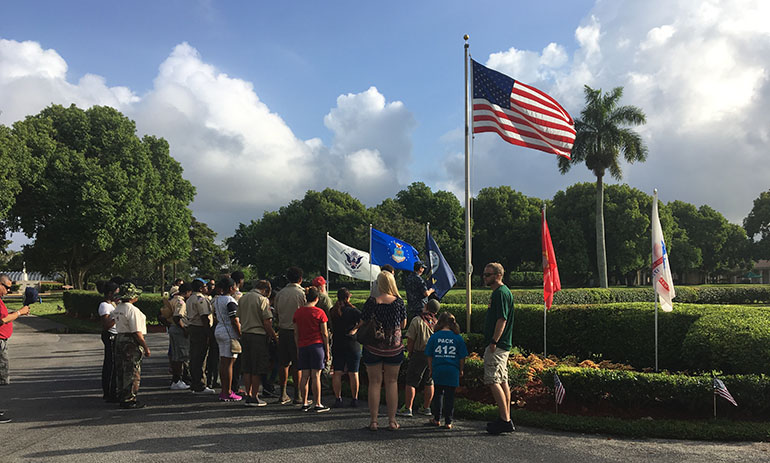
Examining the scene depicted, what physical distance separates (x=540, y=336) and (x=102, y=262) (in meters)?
37.5

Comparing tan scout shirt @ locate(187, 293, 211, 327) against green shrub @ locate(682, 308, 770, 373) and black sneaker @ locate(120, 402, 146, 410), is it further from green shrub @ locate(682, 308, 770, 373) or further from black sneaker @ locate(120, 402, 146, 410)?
green shrub @ locate(682, 308, 770, 373)

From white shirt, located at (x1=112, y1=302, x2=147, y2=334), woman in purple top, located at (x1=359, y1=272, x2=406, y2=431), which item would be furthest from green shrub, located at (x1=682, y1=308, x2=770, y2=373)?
white shirt, located at (x1=112, y1=302, x2=147, y2=334)

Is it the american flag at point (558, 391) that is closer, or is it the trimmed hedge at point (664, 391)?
the trimmed hedge at point (664, 391)

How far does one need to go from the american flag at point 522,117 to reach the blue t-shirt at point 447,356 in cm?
540

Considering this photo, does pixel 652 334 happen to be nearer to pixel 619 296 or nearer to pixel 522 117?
pixel 522 117

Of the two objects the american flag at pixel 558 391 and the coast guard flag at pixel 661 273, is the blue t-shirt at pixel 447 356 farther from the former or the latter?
the coast guard flag at pixel 661 273

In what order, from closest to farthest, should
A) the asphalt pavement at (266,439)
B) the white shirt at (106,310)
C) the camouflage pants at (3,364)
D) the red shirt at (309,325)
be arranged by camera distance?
1. the asphalt pavement at (266,439)
2. the camouflage pants at (3,364)
3. the red shirt at (309,325)
4. the white shirt at (106,310)

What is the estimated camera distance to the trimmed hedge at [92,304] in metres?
24.7

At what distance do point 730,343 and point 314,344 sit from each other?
20.5 feet

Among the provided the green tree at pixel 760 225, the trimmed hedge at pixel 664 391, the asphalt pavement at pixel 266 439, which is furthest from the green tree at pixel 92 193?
the green tree at pixel 760 225

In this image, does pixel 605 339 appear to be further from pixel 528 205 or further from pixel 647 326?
pixel 528 205

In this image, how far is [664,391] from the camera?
23.9 ft

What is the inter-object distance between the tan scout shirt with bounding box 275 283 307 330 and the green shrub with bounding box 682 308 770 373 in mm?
6357

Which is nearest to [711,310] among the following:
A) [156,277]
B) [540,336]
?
[540,336]
